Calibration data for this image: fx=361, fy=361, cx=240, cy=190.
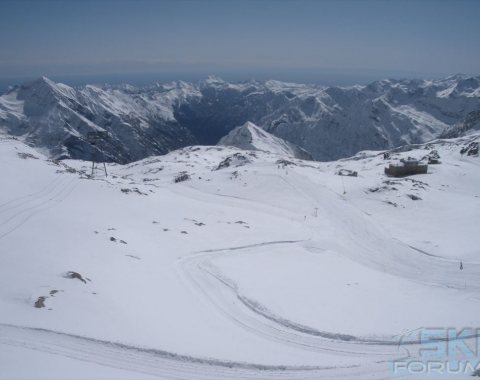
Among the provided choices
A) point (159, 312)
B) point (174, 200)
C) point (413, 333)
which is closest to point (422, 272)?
point (413, 333)

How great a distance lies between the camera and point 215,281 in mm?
26734

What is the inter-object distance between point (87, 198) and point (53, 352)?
3282 cm

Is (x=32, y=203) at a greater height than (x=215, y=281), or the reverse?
(x=32, y=203)

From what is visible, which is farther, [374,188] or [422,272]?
[374,188]

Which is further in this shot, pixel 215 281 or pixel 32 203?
pixel 32 203

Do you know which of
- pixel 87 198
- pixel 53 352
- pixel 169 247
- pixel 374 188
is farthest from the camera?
pixel 374 188

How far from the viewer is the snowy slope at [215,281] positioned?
53.8 ft

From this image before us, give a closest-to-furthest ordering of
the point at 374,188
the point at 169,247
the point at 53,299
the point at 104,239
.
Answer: the point at 53,299 < the point at 104,239 < the point at 169,247 < the point at 374,188

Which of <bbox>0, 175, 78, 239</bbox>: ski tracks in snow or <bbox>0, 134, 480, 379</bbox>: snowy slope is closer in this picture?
<bbox>0, 134, 480, 379</bbox>: snowy slope

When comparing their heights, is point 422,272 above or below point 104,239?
below

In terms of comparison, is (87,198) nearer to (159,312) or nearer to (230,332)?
(159,312)

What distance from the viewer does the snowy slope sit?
645 inches

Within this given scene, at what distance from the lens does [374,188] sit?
62.8m

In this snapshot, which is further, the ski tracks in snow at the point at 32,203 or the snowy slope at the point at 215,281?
the ski tracks in snow at the point at 32,203
